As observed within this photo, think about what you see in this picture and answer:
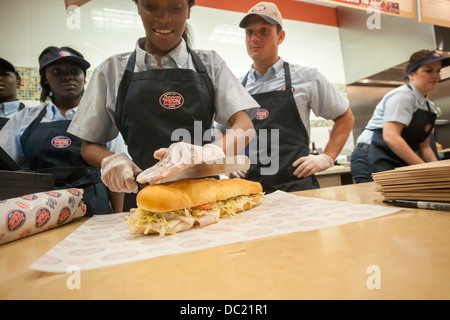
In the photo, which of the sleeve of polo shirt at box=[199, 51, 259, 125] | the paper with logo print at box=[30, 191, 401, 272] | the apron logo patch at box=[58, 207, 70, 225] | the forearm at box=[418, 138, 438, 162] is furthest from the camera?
the forearm at box=[418, 138, 438, 162]

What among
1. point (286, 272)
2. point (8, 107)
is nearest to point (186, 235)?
point (286, 272)

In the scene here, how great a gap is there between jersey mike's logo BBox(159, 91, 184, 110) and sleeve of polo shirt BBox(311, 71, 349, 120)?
1.35 m

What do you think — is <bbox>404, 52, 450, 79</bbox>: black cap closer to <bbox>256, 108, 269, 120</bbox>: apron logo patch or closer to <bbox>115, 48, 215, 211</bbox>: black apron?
<bbox>256, 108, 269, 120</bbox>: apron logo patch

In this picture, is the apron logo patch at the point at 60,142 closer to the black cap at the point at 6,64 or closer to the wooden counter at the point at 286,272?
the black cap at the point at 6,64

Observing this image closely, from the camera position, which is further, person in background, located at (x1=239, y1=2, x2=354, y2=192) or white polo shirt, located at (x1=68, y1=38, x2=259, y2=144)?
person in background, located at (x1=239, y1=2, x2=354, y2=192)

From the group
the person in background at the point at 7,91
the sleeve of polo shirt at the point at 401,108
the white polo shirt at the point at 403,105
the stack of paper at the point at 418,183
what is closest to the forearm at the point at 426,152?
the white polo shirt at the point at 403,105

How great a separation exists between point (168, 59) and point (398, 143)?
2.38 metres

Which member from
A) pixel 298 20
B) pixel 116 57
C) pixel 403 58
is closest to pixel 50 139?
pixel 116 57

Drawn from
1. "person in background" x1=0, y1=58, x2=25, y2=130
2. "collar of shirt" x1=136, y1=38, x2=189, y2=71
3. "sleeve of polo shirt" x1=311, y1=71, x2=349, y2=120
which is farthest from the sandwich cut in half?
"person in background" x1=0, y1=58, x2=25, y2=130

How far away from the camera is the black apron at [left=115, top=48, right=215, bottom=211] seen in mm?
1597

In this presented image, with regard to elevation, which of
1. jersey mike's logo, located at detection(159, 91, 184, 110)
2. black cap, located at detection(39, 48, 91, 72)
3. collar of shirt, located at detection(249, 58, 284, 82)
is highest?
black cap, located at detection(39, 48, 91, 72)

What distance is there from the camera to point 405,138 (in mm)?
2947

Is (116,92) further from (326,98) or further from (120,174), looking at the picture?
(326,98)

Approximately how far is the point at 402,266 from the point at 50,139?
246cm
